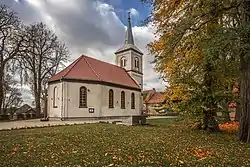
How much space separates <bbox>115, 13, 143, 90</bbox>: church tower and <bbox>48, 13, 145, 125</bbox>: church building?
187 inches

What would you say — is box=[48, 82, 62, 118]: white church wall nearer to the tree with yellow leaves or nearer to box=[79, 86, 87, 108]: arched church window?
box=[79, 86, 87, 108]: arched church window

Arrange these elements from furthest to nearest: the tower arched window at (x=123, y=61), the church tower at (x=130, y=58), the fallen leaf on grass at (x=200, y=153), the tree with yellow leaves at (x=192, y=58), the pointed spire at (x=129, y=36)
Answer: the pointed spire at (x=129, y=36), the tower arched window at (x=123, y=61), the church tower at (x=130, y=58), the tree with yellow leaves at (x=192, y=58), the fallen leaf on grass at (x=200, y=153)

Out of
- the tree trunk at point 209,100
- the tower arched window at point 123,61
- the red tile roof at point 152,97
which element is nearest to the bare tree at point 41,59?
the tower arched window at point 123,61

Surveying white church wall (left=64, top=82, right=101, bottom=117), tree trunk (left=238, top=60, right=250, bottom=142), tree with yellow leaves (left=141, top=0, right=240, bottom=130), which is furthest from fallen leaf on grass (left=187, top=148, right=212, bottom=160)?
white church wall (left=64, top=82, right=101, bottom=117)

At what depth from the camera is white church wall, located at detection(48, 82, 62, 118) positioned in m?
25.6

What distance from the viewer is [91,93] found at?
2703 cm

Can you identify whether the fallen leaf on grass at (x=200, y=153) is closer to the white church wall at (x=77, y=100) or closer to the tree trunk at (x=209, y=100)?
the tree trunk at (x=209, y=100)

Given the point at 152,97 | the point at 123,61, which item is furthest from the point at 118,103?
the point at 152,97

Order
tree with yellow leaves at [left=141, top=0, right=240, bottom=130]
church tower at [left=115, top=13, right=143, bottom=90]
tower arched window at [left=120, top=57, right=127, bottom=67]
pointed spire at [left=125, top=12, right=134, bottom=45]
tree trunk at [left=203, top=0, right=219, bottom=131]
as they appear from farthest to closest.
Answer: pointed spire at [left=125, top=12, right=134, bottom=45] → tower arched window at [left=120, top=57, right=127, bottom=67] → church tower at [left=115, top=13, right=143, bottom=90] → tree trunk at [left=203, top=0, right=219, bottom=131] → tree with yellow leaves at [left=141, top=0, right=240, bottom=130]

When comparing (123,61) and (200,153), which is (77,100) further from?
(200,153)

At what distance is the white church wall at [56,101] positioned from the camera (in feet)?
84.0

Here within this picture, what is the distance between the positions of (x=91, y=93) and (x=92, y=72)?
2884 millimetres

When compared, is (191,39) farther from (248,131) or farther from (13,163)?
(13,163)

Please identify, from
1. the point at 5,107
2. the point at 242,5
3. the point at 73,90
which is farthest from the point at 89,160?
the point at 5,107
